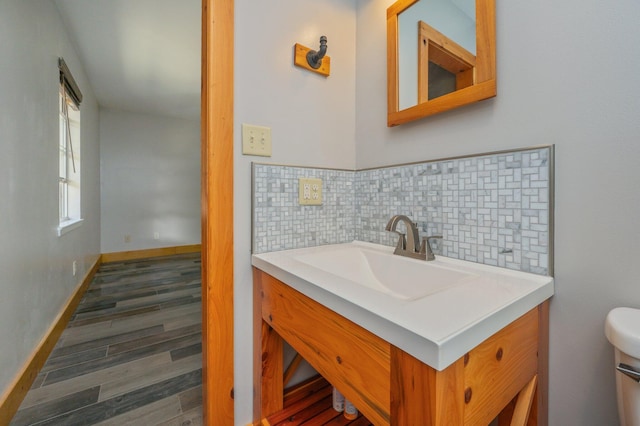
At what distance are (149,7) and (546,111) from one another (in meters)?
2.53

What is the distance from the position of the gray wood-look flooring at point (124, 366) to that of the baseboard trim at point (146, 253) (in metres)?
1.50

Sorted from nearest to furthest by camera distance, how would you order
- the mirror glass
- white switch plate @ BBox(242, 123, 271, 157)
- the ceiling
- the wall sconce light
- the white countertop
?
the white countertop, the mirror glass, white switch plate @ BBox(242, 123, 271, 157), the wall sconce light, the ceiling

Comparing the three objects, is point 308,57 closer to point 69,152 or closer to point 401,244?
point 401,244

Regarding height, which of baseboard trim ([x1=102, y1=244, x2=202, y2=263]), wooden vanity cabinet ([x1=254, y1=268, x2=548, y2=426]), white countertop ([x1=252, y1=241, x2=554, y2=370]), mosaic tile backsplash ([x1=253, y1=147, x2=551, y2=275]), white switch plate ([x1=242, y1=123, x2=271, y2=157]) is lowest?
baseboard trim ([x1=102, y1=244, x2=202, y2=263])

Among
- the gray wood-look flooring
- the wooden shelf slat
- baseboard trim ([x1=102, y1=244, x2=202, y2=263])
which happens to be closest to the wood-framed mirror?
the wooden shelf slat

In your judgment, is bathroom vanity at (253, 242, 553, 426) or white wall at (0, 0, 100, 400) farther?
white wall at (0, 0, 100, 400)

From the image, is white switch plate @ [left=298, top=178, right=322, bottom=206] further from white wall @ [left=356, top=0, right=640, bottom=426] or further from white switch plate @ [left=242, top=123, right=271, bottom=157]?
white wall @ [left=356, top=0, right=640, bottom=426]

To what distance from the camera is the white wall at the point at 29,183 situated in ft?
3.73

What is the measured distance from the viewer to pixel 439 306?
0.49m

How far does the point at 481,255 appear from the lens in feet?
2.66

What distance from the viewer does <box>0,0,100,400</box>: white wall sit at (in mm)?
1137

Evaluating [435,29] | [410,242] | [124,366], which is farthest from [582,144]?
[124,366]

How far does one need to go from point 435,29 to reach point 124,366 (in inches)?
88.5

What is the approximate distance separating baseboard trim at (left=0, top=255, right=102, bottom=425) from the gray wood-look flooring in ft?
0.12
